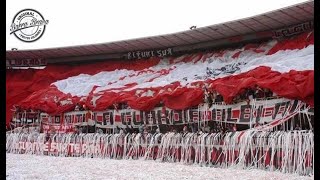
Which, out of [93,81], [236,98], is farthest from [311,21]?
[93,81]

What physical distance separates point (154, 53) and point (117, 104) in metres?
3.90

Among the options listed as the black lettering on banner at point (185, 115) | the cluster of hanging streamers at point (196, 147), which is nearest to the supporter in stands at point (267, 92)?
the cluster of hanging streamers at point (196, 147)

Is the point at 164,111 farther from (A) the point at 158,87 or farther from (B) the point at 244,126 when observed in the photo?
(B) the point at 244,126

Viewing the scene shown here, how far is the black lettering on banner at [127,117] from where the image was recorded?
8148 millimetres

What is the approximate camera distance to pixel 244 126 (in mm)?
6238

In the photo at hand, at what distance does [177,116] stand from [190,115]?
13.0 inches

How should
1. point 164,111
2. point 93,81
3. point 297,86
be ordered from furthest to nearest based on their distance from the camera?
point 93,81 < point 164,111 < point 297,86

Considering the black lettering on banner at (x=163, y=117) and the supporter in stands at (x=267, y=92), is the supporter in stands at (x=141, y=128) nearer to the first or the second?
the black lettering on banner at (x=163, y=117)

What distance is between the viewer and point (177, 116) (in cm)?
728

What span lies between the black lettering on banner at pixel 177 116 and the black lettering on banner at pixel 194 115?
241 millimetres

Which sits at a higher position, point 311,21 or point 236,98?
point 311,21

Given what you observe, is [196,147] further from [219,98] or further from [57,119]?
[57,119]

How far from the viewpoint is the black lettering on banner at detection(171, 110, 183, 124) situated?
23.7ft

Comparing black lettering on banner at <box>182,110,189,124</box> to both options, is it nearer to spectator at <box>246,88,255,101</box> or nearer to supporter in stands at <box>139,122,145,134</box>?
supporter in stands at <box>139,122,145,134</box>
